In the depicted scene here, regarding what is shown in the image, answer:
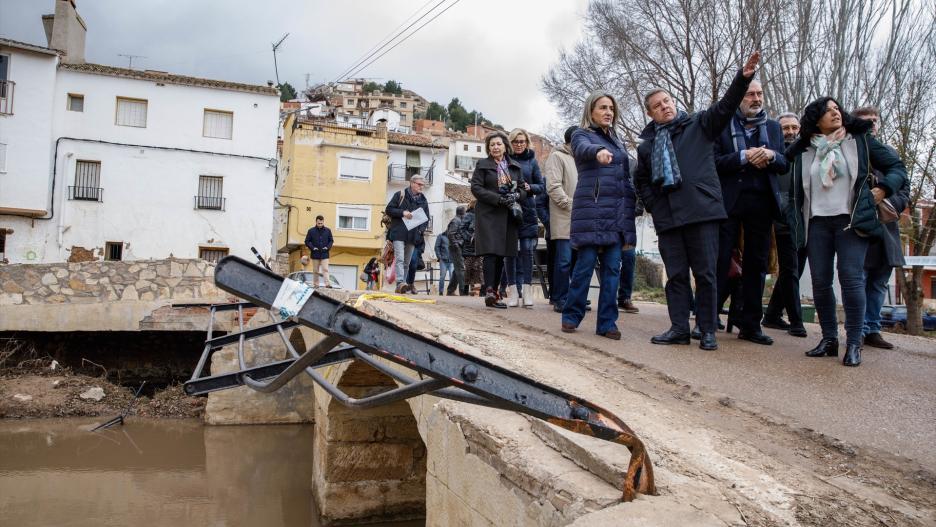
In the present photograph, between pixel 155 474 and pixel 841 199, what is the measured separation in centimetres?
871

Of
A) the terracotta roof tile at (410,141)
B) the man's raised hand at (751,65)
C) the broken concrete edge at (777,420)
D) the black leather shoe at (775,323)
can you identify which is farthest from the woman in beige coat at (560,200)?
the terracotta roof tile at (410,141)

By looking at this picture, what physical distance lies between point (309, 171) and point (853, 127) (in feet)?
95.1

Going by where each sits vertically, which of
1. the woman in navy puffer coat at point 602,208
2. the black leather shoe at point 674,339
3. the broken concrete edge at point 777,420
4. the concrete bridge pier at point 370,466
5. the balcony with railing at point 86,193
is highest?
the balcony with railing at point 86,193

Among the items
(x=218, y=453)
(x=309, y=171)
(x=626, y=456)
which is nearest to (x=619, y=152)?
(x=626, y=456)

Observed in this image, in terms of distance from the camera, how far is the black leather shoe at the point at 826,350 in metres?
4.16

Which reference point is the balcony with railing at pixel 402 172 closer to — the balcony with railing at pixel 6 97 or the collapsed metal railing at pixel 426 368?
the balcony with railing at pixel 6 97

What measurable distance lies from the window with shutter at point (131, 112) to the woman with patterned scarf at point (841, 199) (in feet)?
77.5

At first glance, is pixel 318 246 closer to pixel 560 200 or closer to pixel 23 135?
pixel 560 200

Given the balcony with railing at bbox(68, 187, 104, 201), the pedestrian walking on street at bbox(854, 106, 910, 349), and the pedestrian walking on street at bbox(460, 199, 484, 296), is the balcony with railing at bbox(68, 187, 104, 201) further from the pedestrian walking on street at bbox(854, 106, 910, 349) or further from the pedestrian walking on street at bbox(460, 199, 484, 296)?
the pedestrian walking on street at bbox(854, 106, 910, 349)

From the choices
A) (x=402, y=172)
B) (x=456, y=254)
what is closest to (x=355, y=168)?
(x=402, y=172)

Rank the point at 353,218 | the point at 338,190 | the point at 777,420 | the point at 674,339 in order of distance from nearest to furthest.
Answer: the point at 777,420 → the point at 674,339 → the point at 338,190 → the point at 353,218

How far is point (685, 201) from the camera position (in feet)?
14.1

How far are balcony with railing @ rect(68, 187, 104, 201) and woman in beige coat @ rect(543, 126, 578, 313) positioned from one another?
2065 cm

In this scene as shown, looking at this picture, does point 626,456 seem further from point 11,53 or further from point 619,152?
point 11,53
